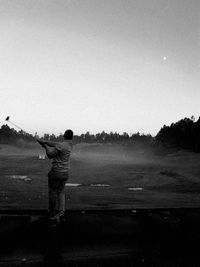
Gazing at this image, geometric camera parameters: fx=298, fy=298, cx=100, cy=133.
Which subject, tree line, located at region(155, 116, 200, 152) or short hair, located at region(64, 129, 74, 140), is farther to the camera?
tree line, located at region(155, 116, 200, 152)

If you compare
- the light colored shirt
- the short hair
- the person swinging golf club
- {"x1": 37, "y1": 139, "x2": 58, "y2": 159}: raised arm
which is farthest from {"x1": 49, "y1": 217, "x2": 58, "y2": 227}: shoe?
the short hair

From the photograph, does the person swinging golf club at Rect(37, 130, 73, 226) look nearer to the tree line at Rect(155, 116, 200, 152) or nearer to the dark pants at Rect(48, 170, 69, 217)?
the dark pants at Rect(48, 170, 69, 217)

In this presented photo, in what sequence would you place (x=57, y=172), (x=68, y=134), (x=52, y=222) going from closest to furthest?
(x=52, y=222) < (x=57, y=172) < (x=68, y=134)

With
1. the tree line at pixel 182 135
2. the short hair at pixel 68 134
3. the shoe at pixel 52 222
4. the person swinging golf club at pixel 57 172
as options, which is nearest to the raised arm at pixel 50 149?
the person swinging golf club at pixel 57 172

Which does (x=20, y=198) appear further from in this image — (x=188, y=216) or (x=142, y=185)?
(x=142, y=185)

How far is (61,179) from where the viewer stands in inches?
267

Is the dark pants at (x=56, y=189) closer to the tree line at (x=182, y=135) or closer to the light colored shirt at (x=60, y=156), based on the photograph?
the light colored shirt at (x=60, y=156)

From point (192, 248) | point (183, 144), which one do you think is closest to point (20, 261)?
point (192, 248)

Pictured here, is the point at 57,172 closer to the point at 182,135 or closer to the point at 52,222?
the point at 52,222

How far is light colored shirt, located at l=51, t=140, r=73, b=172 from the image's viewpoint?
679cm

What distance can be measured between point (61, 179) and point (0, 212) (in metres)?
1.76

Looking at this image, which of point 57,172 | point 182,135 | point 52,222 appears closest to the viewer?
point 52,222

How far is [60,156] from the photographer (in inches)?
270

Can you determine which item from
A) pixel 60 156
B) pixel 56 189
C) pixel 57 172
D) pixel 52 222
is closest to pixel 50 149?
pixel 60 156
